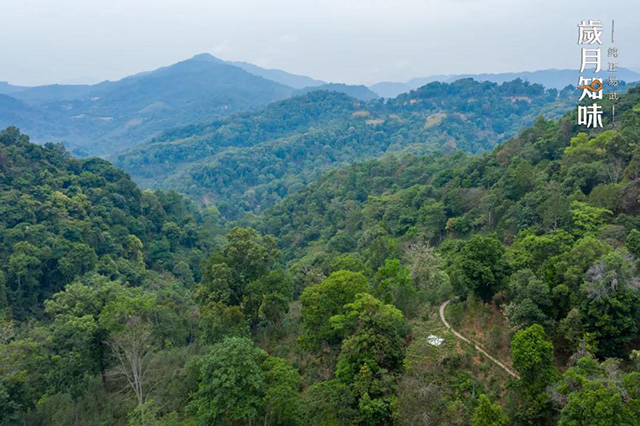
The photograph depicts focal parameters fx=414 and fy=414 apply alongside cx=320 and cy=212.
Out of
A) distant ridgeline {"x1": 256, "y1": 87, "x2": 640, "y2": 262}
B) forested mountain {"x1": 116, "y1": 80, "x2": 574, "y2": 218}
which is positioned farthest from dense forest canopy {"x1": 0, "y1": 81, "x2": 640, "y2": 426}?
forested mountain {"x1": 116, "y1": 80, "x2": 574, "y2": 218}

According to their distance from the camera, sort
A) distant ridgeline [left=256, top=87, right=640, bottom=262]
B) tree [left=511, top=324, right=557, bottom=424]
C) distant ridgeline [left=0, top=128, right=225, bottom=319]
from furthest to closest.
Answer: distant ridgeline [left=0, top=128, right=225, bottom=319], distant ridgeline [left=256, top=87, right=640, bottom=262], tree [left=511, top=324, right=557, bottom=424]

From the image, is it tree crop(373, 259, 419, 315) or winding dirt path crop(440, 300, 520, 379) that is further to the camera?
tree crop(373, 259, 419, 315)

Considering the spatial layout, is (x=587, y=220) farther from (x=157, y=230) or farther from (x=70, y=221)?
(x=157, y=230)

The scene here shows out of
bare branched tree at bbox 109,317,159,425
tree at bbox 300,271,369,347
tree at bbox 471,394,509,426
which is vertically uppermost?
tree at bbox 300,271,369,347

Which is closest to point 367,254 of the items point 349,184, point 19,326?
point 19,326

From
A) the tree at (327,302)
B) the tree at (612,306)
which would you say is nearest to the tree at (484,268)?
the tree at (612,306)

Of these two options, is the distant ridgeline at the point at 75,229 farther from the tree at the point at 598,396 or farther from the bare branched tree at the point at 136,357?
the tree at the point at 598,396

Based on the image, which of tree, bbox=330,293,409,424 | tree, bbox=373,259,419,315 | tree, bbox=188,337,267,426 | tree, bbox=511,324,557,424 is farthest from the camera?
tree, bbox=373,259,419,315

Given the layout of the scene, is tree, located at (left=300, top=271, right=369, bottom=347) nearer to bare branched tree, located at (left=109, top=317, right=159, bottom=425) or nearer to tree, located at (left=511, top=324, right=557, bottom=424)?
tree, located at (left=511, top=324, right=557, bottom=424)
